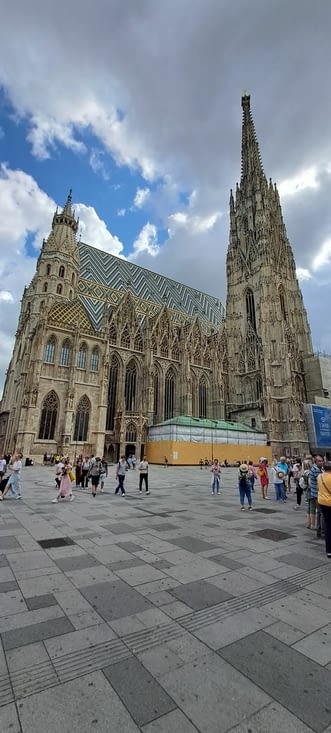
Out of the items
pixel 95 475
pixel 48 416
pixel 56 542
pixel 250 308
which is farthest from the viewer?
pixel 250 308

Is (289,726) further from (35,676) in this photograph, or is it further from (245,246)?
(245,246)

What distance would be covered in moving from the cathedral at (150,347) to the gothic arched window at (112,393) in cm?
13

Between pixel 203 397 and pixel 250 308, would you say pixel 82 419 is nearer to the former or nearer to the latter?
pixel 203 397

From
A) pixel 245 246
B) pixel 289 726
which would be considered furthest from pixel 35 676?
pixel 245 246

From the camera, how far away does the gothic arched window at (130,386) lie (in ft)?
138

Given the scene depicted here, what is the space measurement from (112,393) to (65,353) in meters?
7.82

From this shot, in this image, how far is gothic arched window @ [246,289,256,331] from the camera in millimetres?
54775

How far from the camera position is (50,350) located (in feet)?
118

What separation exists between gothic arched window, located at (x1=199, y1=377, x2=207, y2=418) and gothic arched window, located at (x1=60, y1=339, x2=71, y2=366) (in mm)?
21747

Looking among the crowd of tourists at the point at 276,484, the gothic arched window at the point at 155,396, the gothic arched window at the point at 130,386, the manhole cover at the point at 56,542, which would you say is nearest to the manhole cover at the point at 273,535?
the crowd of tourists at the point at 276,484

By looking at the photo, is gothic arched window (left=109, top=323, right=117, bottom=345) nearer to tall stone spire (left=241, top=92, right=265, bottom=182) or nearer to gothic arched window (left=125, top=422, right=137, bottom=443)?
gothic arched window (left=125, top=422, right=137, bottom=443)

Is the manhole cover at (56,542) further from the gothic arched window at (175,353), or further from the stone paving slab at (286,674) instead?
the gothic arched window at (175,353)

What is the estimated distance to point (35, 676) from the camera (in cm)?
249

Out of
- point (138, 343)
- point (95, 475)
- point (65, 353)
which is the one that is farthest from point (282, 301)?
point (95, 475)
